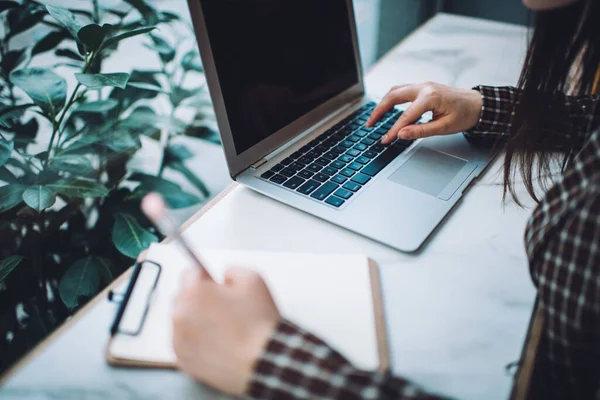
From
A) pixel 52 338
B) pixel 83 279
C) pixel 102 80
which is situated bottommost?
pixel 83 279

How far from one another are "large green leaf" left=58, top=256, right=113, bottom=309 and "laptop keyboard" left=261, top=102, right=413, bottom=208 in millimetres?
362

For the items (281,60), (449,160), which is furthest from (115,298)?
(449,160)

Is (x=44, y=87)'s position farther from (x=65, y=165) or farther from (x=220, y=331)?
(x=220, y=331)

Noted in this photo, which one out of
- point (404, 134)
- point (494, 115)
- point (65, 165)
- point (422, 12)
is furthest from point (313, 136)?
point (422, 12)

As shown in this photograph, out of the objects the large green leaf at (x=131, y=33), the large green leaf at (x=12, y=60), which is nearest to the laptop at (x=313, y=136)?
the large green leaf at (x=131, y=33)

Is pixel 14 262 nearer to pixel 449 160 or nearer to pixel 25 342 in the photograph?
pixel 25 342

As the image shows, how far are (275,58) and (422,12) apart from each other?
1.38 meters

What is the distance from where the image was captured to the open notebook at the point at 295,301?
1.53 feet

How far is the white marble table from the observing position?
45cm

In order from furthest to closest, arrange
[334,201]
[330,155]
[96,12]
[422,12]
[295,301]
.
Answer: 1. [422,12]
2. [96,12]
3. [330,155]
4. [334,201]
5. [295,301]

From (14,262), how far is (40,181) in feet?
0.46

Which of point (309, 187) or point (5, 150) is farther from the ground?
point (5, 150)

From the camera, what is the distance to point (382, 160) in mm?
761

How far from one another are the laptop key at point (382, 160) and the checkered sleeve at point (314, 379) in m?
0.37
